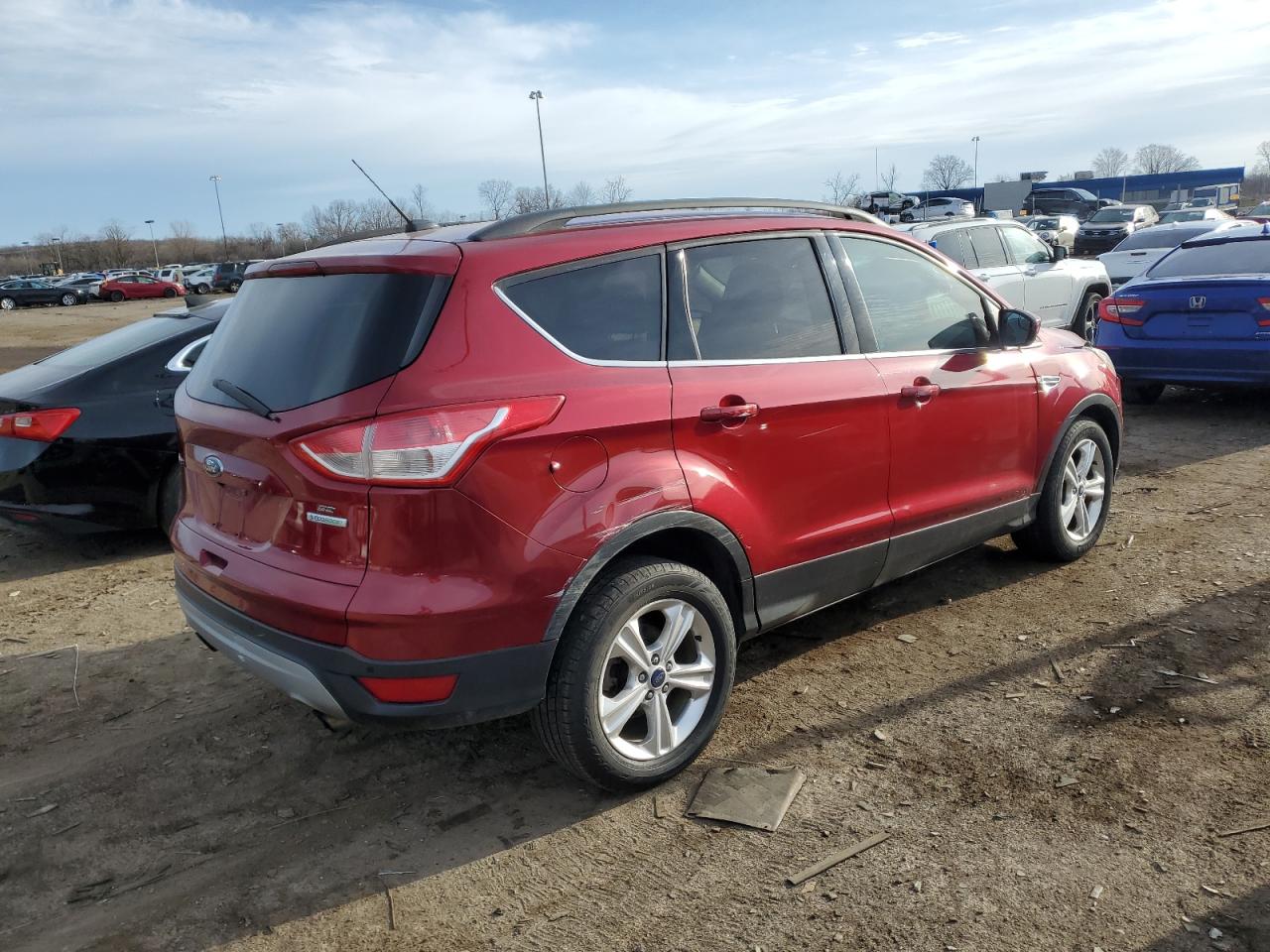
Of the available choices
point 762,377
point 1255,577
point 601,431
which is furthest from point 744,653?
point 1255,577

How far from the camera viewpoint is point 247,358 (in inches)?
129

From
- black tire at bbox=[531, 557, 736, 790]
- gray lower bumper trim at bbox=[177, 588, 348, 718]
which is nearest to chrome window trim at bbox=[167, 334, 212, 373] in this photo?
gray lower bumper trim at bbox=[177, 588, 348, 718]

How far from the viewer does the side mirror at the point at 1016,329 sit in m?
4.58

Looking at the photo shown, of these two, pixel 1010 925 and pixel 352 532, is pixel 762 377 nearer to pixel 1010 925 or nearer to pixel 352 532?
pixel 352 532

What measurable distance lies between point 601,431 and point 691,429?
1.23 ft

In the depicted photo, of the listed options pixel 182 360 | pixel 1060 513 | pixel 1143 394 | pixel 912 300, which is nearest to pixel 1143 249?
pixel 1143 394

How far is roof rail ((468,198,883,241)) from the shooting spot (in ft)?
10.6

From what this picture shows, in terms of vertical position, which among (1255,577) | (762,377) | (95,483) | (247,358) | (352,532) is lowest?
(1255,577)

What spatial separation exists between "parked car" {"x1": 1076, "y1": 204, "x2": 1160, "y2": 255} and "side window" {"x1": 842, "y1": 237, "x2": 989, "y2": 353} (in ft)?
101

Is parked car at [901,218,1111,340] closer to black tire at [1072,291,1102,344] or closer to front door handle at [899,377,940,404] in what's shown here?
black tire at [1072,291,1102,344]

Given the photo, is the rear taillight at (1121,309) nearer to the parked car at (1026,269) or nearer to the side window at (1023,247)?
the parked car at (1026,269)

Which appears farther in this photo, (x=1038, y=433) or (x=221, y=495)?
(x=1038, y=433)

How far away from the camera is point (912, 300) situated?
4.28 m

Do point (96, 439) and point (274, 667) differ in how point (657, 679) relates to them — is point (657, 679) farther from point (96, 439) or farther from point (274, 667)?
point (96, 439)
